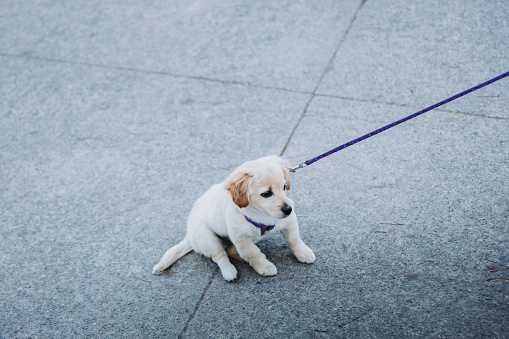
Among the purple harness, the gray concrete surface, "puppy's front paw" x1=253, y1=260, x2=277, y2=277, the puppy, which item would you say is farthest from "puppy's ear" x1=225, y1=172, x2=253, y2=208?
the gray concrete surface

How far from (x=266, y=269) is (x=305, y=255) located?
28cm

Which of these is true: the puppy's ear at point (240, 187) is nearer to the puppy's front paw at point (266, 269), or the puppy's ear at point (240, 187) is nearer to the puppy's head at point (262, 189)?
the puppy's head at point (262, 189)

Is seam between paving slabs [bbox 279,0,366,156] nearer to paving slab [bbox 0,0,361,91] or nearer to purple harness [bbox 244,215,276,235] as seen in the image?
paving slab [bbox 0,0,361,91]

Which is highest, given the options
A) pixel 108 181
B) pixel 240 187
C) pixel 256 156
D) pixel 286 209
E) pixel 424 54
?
pixel 240 187

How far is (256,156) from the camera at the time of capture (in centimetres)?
402

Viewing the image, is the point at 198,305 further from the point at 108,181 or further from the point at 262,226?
the point at 108,181

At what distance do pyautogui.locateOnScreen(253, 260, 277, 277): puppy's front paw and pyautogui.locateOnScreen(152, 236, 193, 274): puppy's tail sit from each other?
1.85ft

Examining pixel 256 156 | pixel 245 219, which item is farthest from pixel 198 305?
pixel 256 156

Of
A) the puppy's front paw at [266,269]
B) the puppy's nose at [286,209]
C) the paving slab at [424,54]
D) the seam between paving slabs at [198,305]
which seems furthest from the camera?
the paving slab at [424,54]

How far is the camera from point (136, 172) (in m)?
4.06

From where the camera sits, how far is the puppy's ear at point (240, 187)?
2598 millimetres

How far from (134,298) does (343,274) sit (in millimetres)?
1395

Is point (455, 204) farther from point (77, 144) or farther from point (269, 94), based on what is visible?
point (77, 144)

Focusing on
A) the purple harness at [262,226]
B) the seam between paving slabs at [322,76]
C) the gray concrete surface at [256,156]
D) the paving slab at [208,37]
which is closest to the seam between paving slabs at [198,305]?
the gray concrete surface at [256,156]
